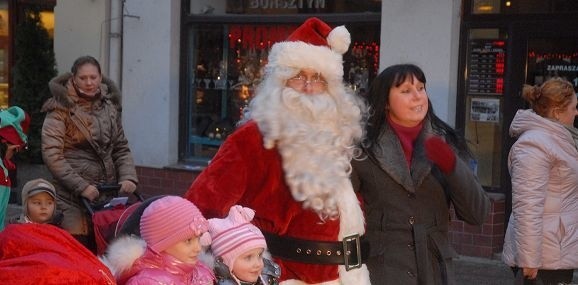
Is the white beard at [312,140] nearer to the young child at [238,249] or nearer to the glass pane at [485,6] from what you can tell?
the young child at [238,249]

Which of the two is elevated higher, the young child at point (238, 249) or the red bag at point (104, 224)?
the young child at point (238, 249)

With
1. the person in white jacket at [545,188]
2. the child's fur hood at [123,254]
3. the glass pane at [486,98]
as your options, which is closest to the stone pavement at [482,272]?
the glass pane at [486,98]

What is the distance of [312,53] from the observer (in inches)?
163

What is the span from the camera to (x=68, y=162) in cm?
588

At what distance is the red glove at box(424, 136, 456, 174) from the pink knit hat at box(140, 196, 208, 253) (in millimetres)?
1054

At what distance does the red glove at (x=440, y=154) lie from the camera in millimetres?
3824

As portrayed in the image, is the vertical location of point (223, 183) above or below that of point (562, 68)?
below

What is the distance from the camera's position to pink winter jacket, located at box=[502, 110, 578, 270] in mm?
5070

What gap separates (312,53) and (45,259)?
169cm

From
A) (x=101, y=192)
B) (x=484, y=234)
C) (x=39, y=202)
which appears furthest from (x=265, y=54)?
(x=39, y=202)

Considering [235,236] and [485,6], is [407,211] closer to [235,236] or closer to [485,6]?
[235,236]

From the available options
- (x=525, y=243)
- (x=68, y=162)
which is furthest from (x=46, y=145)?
(x=525, y=243)

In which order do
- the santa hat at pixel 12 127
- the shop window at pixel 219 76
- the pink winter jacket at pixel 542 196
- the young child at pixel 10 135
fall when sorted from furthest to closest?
the shop window at pixel 219 76, the santa hat at pixel 12 127, the young child at pixel 10 135, the pink winter jacket at pixel 542 196

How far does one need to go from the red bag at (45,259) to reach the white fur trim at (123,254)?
0.51 ft
